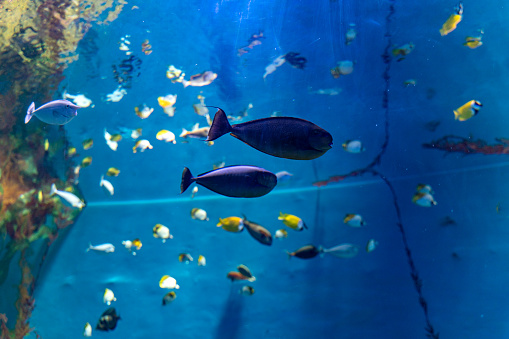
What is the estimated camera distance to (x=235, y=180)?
1.94 meters

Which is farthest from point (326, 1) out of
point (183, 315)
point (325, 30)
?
point (183, 315)

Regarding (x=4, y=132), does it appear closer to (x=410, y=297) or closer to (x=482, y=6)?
(x=410, y=297)

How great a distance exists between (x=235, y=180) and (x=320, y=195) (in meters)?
5.77

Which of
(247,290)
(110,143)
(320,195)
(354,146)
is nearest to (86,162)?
(110,143)

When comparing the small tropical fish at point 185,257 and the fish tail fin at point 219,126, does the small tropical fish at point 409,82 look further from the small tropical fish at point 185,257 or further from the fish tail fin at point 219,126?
the fish tail fin at point 219,126

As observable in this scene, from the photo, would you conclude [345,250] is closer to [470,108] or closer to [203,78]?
[470,108]

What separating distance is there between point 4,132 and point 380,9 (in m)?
8.97

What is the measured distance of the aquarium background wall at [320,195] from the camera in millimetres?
6758

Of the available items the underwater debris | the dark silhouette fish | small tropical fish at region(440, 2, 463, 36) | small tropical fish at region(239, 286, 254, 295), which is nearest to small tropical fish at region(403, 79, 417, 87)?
small tropical fish at region(440, 2, 463, 36)

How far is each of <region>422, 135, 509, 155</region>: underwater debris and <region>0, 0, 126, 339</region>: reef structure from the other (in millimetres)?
7997

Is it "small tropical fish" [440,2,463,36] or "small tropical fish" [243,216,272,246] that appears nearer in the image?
"small tropical fish" [243,216,272,246]

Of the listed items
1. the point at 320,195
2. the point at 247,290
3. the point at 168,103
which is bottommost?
the point at 247,290

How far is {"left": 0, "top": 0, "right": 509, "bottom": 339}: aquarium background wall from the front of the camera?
22.2 ft

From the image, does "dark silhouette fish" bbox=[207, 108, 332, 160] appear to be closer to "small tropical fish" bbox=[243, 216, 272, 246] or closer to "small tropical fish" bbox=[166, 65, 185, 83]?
"small tropical fish" bbox=[243, 216, 272, 246]
